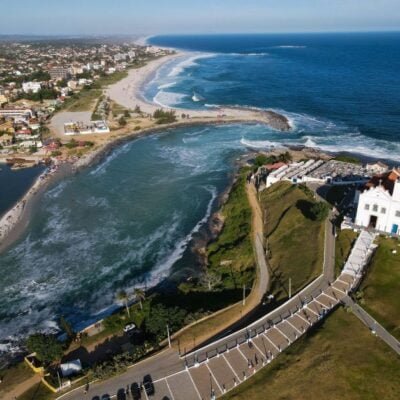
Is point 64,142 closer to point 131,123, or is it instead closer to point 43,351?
point 131,123

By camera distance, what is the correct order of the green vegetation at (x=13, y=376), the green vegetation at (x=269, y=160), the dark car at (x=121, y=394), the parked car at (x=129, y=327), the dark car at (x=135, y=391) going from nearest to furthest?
1. the dark car at (x=135, y=391)
2. the dark car at (x=121, y=394)
3. the green vegetation at (x=13, y=376)
4. the parked car at (x=129, y=327)
5. the green vegetation at (x=269, y=160)

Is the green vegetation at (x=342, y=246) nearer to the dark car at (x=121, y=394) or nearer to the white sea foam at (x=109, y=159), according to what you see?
the dark car at (x=121, y=394)

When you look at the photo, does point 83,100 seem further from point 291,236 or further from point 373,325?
point 373,325

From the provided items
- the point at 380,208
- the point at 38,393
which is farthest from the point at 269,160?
the point at 38,393

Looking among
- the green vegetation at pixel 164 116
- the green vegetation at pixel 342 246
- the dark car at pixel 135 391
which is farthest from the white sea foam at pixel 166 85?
the dark car at pixel 135 391

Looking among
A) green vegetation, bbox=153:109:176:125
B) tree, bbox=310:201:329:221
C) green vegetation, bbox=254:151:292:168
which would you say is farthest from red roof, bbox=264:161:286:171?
green vegetation, bbox=153:109:176:125

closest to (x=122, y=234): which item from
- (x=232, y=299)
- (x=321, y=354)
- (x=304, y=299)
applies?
(x=232, y=299)
